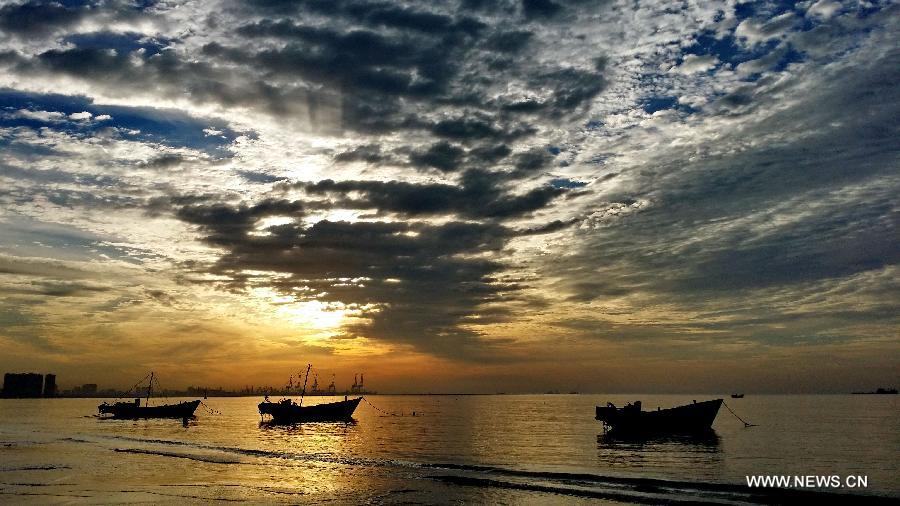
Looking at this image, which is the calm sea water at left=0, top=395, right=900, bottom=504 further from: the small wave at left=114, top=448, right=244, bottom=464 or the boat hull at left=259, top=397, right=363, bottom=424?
the boat hull at left=259, top=397, right=363, bottom=424

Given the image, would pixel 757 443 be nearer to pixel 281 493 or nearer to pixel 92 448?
pixel 281 493

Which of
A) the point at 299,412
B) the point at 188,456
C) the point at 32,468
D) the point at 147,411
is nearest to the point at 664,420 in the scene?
the point at 188,456

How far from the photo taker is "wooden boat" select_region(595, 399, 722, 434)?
86.7 meters

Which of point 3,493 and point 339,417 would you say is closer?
point 3,493

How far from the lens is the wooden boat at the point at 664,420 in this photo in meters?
86.7

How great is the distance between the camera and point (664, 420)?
8675 cm

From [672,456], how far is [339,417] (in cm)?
8527

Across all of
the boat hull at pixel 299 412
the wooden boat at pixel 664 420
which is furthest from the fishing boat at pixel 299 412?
the wooden boat at pixel 664 420

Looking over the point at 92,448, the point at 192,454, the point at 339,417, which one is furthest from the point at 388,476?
the point at 339,417

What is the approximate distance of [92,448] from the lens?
63.2m

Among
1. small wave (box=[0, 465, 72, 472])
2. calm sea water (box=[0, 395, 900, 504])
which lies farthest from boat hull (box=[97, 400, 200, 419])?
small wave (box=[0, 465, 72, 472])

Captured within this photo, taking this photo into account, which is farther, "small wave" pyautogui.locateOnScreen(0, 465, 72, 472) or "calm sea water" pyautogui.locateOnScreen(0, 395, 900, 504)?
"small wave" pyautogui.locateOnScreen(0, 465, 72, 472)

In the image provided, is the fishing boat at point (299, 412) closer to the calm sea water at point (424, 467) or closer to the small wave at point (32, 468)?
the calm sea water at point (424, 467)

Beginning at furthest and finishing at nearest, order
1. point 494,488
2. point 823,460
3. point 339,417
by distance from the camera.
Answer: point 339,417 < point 823,460 < point 494,488
